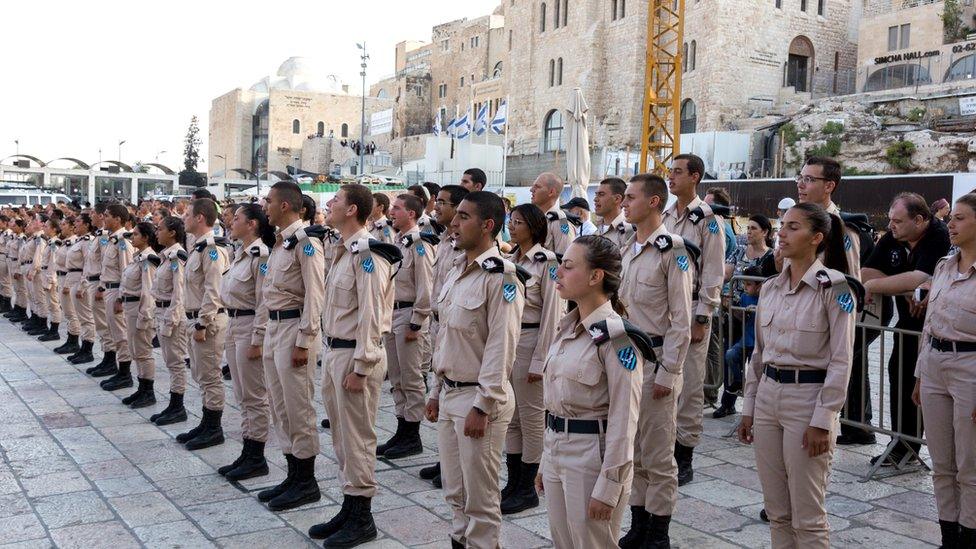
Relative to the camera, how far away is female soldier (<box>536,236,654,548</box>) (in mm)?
3145

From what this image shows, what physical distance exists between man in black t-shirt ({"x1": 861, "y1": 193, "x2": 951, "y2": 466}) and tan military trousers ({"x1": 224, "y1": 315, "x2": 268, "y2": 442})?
4.48m

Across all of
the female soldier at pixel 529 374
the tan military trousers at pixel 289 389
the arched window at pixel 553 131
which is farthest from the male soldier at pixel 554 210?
the arched window at pixel 553 131

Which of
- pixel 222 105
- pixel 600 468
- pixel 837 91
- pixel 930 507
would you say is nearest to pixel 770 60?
pixel 837 91

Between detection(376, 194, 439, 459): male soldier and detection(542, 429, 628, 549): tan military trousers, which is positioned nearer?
detection(542, 429, 628, 549): tan military trousers

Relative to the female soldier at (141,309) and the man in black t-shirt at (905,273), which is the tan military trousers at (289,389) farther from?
the man in black t-shirt at (905,273)

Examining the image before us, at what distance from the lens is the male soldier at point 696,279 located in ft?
17.6

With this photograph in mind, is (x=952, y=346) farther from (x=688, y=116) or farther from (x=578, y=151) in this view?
(x=688, y=116)

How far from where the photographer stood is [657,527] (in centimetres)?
453

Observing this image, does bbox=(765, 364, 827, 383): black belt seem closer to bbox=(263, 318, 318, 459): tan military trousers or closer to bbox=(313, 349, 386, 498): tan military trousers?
bbox=(313, 349, 386, 498): tan military trousers

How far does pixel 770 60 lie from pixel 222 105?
61.3m

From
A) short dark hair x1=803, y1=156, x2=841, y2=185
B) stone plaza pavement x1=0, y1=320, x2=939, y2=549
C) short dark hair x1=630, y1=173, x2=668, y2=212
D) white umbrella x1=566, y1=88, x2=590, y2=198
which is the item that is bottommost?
stone plaza pavement x1=0, y1=320, x2=939, y2=549

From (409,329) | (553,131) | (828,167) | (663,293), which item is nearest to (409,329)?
(409,329)

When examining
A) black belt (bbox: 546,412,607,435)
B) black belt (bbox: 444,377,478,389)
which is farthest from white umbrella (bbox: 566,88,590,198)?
black belt (bbox: 546,412,607,435)

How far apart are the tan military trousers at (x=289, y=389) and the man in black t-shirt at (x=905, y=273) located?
13.1ft
